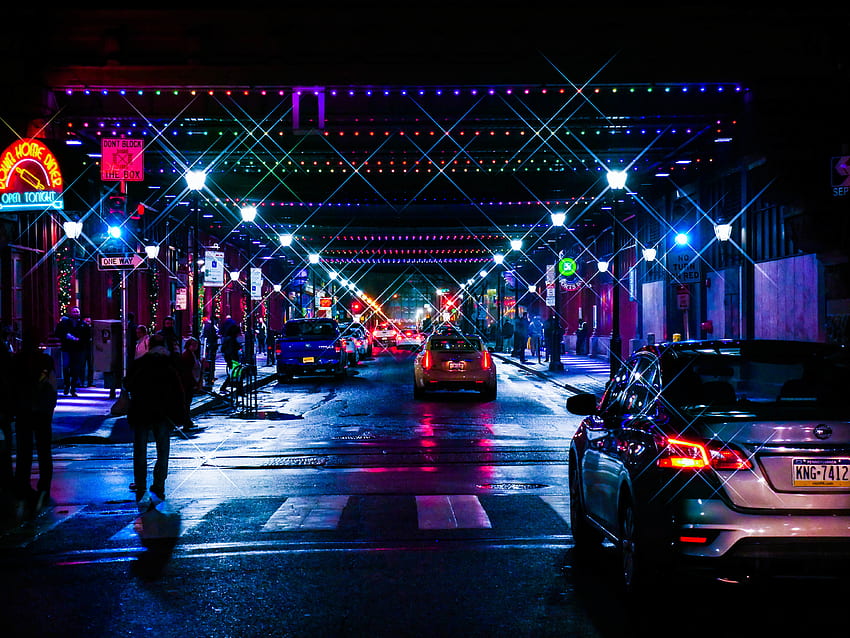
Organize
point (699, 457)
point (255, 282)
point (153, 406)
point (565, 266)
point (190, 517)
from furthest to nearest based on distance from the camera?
point (565, 266) → point (255, 282) → point (153, 406) → point (190, 517) → point (699, 457)

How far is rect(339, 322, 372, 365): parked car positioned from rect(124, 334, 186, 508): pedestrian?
85.7 feet

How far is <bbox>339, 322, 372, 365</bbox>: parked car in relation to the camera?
42584 mm

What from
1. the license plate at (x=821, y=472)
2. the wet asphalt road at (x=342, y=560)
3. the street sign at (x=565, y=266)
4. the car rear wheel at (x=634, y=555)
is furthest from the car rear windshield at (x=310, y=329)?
the license plate at (x=821, y=472)

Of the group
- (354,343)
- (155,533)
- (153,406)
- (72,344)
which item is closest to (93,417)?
(72,344)

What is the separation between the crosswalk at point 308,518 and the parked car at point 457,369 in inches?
580

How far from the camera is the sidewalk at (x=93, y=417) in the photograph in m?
17.7

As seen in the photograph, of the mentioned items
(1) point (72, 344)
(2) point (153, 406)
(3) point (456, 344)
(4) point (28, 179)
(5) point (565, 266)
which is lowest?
(2) point (153, 406)

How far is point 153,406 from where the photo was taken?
38.0ft

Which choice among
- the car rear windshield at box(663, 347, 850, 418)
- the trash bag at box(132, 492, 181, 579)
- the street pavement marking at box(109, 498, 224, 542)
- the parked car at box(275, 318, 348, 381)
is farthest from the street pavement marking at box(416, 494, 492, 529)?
the parked car at box(275, 318, 348, 381)

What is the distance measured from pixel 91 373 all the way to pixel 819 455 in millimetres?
26978

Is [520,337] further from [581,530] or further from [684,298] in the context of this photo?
[581,530]

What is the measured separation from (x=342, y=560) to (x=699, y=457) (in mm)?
3224

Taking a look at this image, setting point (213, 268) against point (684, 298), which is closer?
point (684, 298)

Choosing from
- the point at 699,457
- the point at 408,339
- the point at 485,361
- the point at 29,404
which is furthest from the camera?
the point at 408,339
